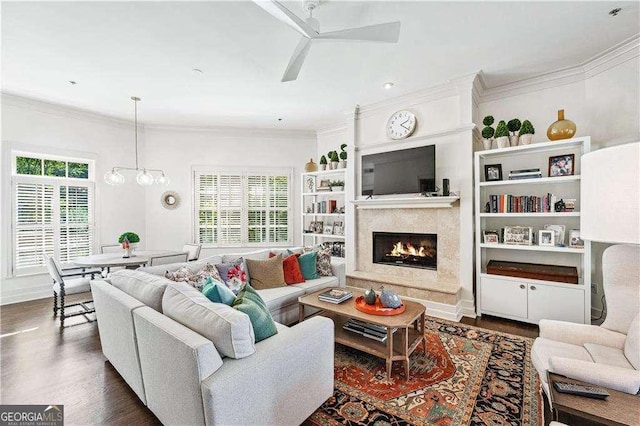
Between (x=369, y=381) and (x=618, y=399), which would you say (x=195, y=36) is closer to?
(x=369, y=381)

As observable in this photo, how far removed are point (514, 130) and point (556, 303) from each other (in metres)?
2.05

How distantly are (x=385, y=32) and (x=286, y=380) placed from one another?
242cm

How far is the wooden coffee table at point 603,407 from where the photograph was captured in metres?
1.12

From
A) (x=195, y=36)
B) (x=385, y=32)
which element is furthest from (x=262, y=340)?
(x=195, y=36)

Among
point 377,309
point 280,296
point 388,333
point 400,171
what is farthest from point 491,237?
point 280,296

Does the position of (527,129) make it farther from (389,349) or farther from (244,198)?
(244,198)

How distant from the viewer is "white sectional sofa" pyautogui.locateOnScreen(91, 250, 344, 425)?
133 centimetres

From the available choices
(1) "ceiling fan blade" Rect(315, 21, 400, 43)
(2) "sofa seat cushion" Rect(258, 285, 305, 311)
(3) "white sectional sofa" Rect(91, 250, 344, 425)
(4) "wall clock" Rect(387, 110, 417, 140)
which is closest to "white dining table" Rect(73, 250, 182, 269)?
(3) "white sectional sofa" Rect(91, 250, 344, 425)

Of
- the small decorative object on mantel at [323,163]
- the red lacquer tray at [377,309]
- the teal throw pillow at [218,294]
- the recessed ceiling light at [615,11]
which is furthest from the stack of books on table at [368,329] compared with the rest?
the recessed ceiling light at [615,11]

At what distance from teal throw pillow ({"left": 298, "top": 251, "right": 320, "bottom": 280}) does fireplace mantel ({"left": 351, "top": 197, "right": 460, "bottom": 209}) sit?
4.18 feet

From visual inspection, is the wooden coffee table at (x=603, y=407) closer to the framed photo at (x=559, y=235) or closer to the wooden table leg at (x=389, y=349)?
the wooden table leg at (x=389, y=349)

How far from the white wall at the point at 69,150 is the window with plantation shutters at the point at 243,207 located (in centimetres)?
115

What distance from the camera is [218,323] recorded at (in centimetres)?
145

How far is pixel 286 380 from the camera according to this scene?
1.59 meters
